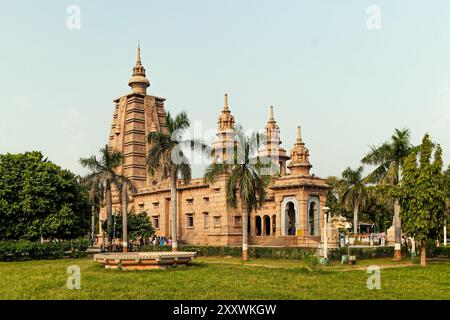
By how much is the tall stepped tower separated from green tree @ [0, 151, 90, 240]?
23.8 meters

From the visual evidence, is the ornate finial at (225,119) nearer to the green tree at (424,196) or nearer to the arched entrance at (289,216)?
the arched entrance at (289,216)

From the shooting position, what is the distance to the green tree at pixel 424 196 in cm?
3006

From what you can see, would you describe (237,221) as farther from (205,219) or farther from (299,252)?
(299,252)

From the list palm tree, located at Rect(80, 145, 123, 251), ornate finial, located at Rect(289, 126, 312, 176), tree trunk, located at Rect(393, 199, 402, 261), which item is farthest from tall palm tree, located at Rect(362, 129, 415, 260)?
palm tree, located at Rect(80, 145, 123, 251)

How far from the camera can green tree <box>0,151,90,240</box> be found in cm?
4212

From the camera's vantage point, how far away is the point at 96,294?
17734 mm

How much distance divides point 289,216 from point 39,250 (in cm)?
2226

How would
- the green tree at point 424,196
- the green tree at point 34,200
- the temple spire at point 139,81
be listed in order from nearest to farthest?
the green tree at point 424,196 → the green tree at point 34,200 → the temple spire at point 139,81

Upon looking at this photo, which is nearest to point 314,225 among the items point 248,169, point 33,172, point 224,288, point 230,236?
point 230,236

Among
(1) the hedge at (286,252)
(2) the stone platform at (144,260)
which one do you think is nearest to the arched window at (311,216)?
(1) the hedge at (286,252)

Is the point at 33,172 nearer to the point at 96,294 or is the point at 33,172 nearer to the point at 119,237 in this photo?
the point at 119,237

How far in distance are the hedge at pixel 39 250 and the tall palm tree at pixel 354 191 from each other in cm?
2652
